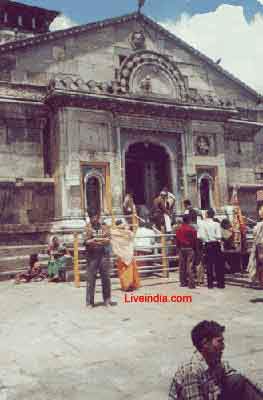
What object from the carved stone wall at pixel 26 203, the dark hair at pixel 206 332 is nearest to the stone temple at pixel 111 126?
the carved stone wall at pixel 26 203

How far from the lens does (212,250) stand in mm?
10672

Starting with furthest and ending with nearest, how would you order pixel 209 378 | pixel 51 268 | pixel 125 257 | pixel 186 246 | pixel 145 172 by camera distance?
pixel 145 172 < pixel 51 268 < pixel 186 246 < pixel 125 257 < pixel 209 378

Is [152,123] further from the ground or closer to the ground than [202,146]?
further from the ground

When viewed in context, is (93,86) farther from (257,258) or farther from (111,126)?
(257,258)

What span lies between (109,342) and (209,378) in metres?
3.64

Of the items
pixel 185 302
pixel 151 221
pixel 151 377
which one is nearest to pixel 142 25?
pixel 151 221

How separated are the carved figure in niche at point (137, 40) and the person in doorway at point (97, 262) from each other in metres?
11.7

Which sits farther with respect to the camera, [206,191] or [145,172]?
[145,172]

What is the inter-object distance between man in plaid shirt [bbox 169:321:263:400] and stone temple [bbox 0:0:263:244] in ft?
41.2

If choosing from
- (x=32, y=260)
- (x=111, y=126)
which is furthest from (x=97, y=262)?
(x=111, y=126)

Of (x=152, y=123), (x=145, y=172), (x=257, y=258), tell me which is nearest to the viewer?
(x=257, y=258)

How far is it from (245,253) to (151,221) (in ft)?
17.8

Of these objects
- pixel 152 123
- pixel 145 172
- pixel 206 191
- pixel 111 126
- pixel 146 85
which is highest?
pixel 146 85

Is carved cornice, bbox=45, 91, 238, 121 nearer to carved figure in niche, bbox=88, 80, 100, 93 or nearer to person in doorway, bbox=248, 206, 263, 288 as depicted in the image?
carved figure in niche, bbox=88, 80, 100, 93
